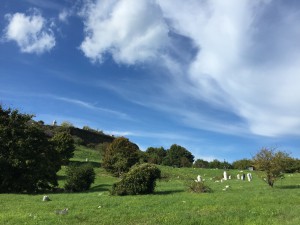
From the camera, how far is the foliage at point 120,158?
147ft

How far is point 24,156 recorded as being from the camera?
29938 millimetres

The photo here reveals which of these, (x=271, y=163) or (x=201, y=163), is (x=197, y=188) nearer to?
(x=271, y=163)

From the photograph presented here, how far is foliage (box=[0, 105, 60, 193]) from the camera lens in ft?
96.3

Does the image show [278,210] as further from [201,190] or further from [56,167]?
[56,167]

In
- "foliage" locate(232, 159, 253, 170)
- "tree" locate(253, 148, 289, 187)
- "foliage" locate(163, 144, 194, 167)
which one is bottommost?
"tree" locate(253, 148, 289, 187)

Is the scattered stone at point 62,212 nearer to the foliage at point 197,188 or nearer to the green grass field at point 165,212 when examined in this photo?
the green grass field at point 165,212

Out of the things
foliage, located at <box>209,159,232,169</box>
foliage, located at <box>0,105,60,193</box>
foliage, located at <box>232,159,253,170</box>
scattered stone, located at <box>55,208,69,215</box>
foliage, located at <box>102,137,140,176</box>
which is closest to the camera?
scattered stone, located at <box>55,208,69,215</box>

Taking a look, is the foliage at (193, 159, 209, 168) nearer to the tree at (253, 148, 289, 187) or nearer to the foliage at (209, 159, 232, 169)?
the foliage at (209, 159, 232, 169)

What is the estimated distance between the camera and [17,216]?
16.0 meters

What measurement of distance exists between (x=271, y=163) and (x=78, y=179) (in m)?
14.8

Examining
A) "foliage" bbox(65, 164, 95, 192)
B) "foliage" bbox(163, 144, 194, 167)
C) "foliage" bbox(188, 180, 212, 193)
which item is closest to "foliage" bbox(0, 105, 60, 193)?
"foliage" bbox(65, 164, 95, 192)

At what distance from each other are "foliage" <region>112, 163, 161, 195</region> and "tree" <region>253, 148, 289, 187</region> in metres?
10.0

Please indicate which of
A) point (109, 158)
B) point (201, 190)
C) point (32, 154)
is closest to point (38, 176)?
point (32, 154)

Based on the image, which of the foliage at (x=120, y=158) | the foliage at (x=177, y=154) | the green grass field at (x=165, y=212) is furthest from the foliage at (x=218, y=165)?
the green grass field at (x=165, y=212)
